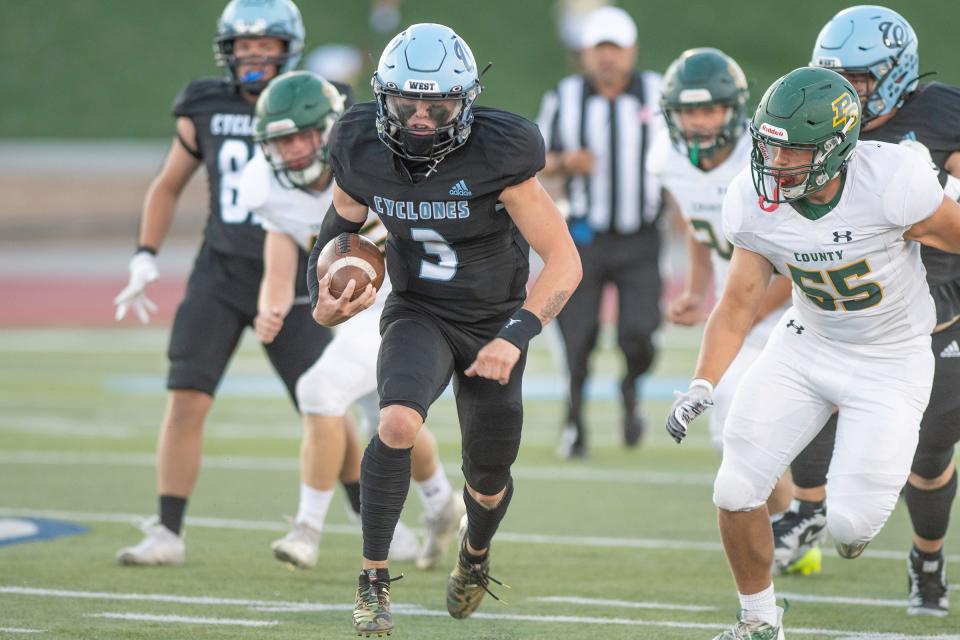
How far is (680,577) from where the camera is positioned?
5262 mm

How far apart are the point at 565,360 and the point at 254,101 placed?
300cm

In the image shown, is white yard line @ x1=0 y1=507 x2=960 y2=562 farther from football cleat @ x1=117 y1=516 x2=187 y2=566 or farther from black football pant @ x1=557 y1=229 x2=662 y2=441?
black football pant @ x1=557 y1=229 x2=662 y2=441

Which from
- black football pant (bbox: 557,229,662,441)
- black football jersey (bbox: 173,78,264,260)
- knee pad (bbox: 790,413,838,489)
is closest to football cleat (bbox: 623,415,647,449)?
black football pant (bbox: 557,229,662,441)

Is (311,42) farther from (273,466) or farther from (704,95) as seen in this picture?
(704,95)

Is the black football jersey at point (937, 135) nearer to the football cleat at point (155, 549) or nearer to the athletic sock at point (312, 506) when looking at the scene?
the athletic sock at point (312, 506)

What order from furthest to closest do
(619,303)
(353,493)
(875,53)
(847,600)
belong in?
(619,303), (353,493), (847,600), (875,53)

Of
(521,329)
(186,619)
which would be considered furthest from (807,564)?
(186,619)

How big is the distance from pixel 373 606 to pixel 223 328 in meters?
1.87

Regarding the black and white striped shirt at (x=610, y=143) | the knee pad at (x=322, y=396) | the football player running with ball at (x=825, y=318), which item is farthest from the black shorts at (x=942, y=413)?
the black and white striped shirt at (x=610, y=143)

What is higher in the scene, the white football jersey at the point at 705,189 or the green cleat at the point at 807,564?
the white football jersey at the point at 705,189

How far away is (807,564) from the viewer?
539 centimetres

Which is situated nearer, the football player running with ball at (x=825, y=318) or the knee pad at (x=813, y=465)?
the football player running with ball at (x=825, y=318)

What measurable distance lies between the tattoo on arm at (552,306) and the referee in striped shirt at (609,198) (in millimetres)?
3770

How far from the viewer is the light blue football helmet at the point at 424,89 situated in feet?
13.8
